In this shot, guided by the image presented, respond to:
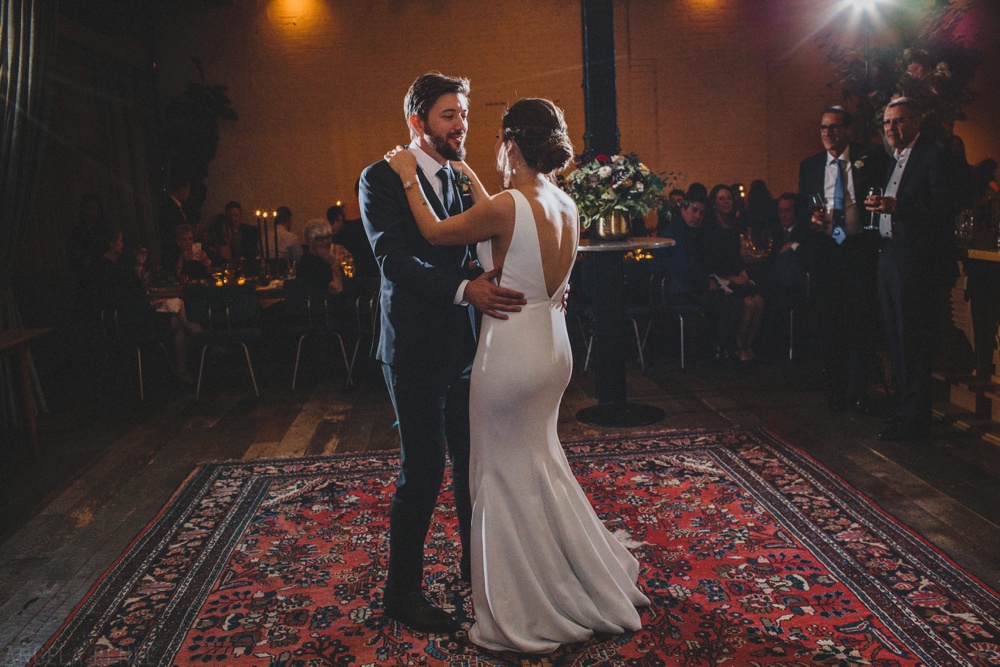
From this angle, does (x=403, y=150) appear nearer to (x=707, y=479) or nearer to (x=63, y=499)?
(x=707, y=479)

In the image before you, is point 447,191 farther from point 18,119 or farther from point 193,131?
point 193,131

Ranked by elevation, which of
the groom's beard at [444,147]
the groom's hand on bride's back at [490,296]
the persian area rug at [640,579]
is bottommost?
the persian area rug at [640,579]

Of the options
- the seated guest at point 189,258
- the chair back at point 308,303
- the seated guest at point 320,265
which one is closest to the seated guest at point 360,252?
the seated guest at point 320,265

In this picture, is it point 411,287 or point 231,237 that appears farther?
point 231,237

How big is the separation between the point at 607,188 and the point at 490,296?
2.60 meters

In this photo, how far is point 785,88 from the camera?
1079cm

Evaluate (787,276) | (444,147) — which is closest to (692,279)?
(787,276)

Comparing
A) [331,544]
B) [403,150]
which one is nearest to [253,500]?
[331,544]

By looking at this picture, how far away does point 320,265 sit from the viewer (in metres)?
6.64

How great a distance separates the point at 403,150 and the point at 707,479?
2.36 metres

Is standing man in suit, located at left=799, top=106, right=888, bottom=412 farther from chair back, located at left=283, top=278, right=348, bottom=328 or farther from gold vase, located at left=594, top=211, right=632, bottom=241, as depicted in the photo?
chair back, located at left=283, top=278, right=348, bottom=328

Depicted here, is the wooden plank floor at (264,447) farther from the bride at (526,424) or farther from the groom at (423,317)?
the bride at (526,424)

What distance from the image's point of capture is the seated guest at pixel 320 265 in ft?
21.6

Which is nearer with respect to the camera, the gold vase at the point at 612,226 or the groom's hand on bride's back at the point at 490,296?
the groom's hand on bride's back at the point at 490,296
